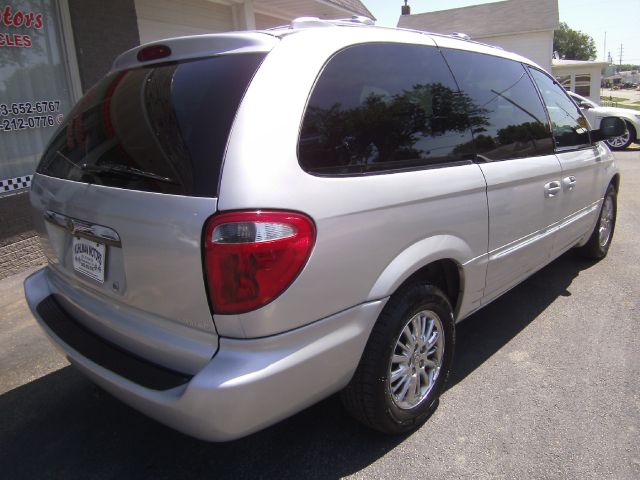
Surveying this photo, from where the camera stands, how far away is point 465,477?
221cm

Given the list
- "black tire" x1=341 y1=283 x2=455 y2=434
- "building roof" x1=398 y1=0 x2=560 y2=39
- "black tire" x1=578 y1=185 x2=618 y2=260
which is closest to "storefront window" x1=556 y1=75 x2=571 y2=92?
"building roof" x1=398 y1=0 x2=560 y2=39

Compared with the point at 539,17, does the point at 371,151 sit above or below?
below

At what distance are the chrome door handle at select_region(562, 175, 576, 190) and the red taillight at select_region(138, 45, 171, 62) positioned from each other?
276 centimetres

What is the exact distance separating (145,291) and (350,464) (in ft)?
4.03

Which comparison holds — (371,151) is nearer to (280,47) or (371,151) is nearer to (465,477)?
(280,47)

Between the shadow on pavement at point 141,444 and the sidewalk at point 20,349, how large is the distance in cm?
19

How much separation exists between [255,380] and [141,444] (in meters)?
1.14

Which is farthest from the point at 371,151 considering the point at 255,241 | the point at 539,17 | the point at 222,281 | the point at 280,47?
the point at 539,17

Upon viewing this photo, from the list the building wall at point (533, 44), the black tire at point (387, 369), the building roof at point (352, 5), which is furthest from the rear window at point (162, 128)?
the building wall at point (533, 44)

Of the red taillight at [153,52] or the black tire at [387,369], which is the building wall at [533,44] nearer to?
the black tire at [387,369]

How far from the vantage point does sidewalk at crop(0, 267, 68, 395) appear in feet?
10.6

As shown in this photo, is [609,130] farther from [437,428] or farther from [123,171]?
[123,171]

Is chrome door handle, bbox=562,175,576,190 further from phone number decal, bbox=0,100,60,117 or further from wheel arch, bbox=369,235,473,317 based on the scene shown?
phone number decal, bbox=0,100,60,117

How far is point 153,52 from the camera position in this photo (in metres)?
2.28
